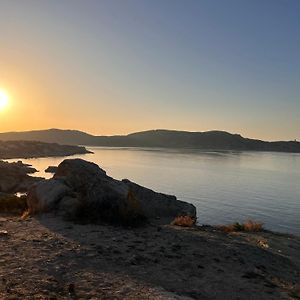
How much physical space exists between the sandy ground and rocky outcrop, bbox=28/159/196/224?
1.08 metres

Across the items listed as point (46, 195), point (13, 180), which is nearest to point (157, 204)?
point (46, 195)

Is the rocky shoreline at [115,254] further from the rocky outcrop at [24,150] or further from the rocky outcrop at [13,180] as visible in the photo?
the rocky outcrop at [24,150]

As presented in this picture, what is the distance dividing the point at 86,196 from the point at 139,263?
787 centimetres

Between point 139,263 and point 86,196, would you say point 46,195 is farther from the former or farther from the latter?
point 139,263

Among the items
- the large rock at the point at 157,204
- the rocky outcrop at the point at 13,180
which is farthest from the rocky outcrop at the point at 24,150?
the large rock at the point at 157,204

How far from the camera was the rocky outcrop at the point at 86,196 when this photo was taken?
2031 cm

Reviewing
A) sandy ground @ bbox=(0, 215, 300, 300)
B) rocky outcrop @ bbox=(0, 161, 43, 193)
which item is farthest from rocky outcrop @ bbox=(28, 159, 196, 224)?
rocky outcrop @ bbox=(0, 161, 43, 193)

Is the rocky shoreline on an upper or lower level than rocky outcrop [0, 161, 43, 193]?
upper

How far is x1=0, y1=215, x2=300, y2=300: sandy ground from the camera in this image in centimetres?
1143

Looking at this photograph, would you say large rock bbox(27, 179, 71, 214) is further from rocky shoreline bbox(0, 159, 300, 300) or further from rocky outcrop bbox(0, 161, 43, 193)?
rocky outcrop bbox(0, 161, 43, 193)

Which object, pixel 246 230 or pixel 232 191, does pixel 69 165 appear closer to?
pixel 246 230

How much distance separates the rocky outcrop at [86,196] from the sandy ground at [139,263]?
42.4 inches

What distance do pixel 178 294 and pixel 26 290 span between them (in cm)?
379

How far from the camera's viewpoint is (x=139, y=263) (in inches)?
550
